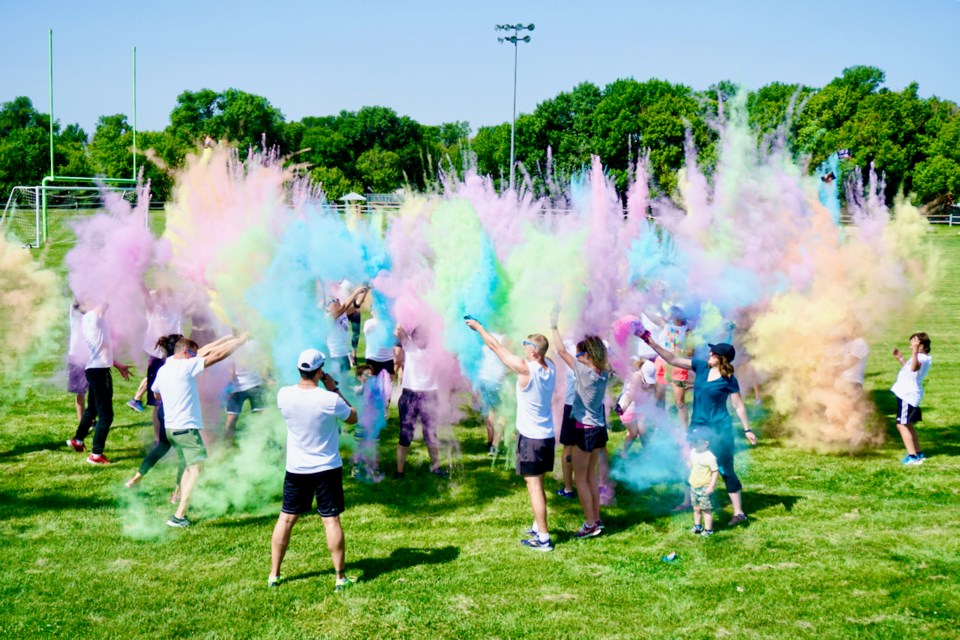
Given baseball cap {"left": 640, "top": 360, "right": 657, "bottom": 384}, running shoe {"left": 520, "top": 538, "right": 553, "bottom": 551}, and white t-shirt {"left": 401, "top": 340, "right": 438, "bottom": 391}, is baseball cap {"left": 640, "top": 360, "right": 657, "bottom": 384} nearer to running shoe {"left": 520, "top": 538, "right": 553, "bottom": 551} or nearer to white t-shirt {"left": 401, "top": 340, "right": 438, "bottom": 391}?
white t-shirt {"left": 401, "top": 340, "right": 438, "bottom": 391}

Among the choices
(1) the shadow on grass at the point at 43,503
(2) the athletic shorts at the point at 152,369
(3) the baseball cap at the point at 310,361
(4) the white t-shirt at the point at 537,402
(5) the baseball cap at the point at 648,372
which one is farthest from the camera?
(5) the baseball cap at the point at 648,372

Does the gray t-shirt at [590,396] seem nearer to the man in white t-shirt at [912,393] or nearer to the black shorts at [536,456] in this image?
the black shorts at [536,456]

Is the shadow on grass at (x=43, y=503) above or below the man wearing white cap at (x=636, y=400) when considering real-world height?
below

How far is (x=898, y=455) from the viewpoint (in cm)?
912

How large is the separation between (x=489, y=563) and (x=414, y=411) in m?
2.22

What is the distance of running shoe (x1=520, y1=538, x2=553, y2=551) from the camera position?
6566mm

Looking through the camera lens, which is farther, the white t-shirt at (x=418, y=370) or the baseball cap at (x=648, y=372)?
the baseball cap at (x=648, y=372)

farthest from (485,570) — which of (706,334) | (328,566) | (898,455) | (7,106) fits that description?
(7,106)

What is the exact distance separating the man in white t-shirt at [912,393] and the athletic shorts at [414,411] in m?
5.00

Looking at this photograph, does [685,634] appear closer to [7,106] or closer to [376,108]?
[376,108]

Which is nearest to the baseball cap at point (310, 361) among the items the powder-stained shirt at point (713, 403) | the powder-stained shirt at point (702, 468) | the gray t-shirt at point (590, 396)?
the gray t-shirt at point (590, 396)

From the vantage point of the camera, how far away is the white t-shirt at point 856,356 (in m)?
9.20

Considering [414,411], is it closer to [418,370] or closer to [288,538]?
Result: [418,370]

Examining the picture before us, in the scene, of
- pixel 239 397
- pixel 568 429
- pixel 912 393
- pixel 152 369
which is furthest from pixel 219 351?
pixel 912 393
